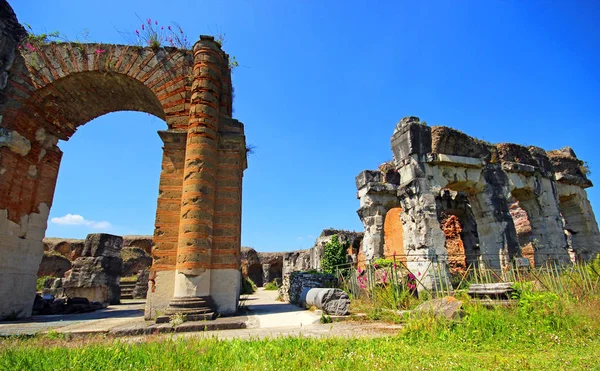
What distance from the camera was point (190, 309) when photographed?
5.57 metres

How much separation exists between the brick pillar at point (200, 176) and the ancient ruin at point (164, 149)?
0.02m

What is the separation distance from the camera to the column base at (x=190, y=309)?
5422 millimetres

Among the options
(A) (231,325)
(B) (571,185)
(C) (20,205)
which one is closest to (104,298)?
(C) (20,205)

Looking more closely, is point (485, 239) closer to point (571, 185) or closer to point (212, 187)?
point (571, 185)

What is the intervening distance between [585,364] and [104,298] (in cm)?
1302

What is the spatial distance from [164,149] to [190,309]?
337 cm

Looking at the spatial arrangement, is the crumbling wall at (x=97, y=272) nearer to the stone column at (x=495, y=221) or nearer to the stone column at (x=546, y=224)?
the stone column at (x=495, y=221)

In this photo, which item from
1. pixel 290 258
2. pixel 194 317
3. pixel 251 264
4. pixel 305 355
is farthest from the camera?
pixel 251 264

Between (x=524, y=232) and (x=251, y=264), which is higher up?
(x=524, y=232)

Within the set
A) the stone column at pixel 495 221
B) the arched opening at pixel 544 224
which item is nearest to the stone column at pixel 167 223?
the stone column at pixel 495 221

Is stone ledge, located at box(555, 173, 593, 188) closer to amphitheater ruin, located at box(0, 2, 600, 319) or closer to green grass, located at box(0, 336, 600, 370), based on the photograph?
amphitheater ruin, located at box(0, 2, 600, 319)

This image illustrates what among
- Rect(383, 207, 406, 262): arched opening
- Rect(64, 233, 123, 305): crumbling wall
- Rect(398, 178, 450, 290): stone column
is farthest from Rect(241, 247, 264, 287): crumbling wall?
Rect(398, 178, 450, 290): stone column

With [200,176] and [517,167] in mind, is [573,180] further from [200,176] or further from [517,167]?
[200,176]

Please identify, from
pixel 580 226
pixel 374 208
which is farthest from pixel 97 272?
pixel 580 226
